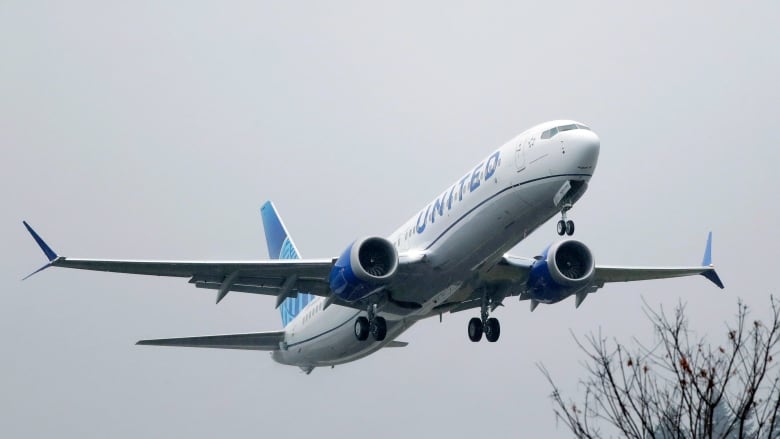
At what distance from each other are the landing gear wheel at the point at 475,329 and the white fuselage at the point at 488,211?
204cm

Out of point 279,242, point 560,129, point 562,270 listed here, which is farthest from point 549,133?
point 279,242

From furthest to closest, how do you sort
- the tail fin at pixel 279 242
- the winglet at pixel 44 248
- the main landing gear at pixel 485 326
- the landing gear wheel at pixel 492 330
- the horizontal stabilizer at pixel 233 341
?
the tail fin at pixel 279 242, the horizontal stabilizer at pixel 233 341, the landing gear wheel at pixel 492 330, the main landing gear at pixel 485 326, the winglet at pixel 44 248

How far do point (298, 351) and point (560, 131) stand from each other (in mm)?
15569

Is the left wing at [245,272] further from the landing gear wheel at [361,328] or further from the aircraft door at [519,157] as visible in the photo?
the aircraft door at [519,157]

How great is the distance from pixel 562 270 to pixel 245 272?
10063 mm

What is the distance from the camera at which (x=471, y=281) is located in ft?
108

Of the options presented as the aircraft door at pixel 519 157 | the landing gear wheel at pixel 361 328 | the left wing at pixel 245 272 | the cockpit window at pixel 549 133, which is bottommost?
the landing gear wheel at pixel 361 328

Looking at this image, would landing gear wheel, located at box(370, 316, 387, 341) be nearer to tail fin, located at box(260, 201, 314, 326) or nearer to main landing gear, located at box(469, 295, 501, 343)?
main landing gear, located at box(469, 295, 501, 343)

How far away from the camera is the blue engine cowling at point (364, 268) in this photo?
101ft

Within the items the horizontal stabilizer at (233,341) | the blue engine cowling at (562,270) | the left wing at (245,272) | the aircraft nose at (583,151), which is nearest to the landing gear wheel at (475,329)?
the blue engine cowling at (562,270)

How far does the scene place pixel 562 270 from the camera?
33688 mm

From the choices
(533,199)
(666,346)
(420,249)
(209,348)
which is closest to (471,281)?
(420,249)

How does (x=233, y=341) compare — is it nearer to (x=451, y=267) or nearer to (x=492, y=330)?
(x=492, y=330)

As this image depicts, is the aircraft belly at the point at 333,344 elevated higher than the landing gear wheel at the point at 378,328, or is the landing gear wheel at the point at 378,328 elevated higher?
the landing gear wheel at the point at 378,328
